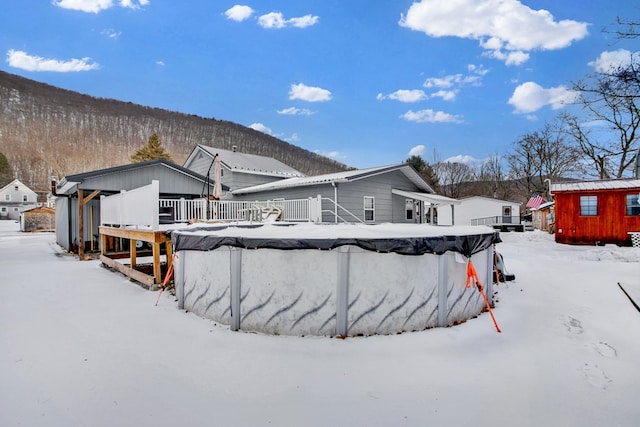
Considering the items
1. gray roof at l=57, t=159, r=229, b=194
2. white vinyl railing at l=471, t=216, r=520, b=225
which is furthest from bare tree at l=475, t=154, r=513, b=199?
gray roof at l=57, t=159, r=229, b=194

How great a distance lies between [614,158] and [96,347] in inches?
1285

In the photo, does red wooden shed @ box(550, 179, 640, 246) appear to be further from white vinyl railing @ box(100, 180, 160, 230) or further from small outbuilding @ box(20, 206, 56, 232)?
small outbuilding @ box(20, 206, 56, 232)

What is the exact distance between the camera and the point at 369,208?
14.0 m

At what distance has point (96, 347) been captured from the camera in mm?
3748

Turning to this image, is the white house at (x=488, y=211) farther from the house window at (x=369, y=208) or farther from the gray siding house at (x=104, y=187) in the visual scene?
the gray siding house at (x=104, y=187)

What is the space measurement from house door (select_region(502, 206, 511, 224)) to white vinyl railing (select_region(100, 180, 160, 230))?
29.8 m

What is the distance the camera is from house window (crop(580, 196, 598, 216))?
47.5ft

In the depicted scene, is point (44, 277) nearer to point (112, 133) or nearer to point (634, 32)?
point (634, 32)

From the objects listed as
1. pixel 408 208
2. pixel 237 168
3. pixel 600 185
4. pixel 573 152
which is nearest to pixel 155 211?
pixel 408 208

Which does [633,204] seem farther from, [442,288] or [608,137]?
[442,288]

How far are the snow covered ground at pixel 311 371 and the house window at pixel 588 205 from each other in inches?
468

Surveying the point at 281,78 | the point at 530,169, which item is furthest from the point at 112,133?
the point at 530,169

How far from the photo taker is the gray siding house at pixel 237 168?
19156 mm

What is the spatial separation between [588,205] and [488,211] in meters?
15.1
